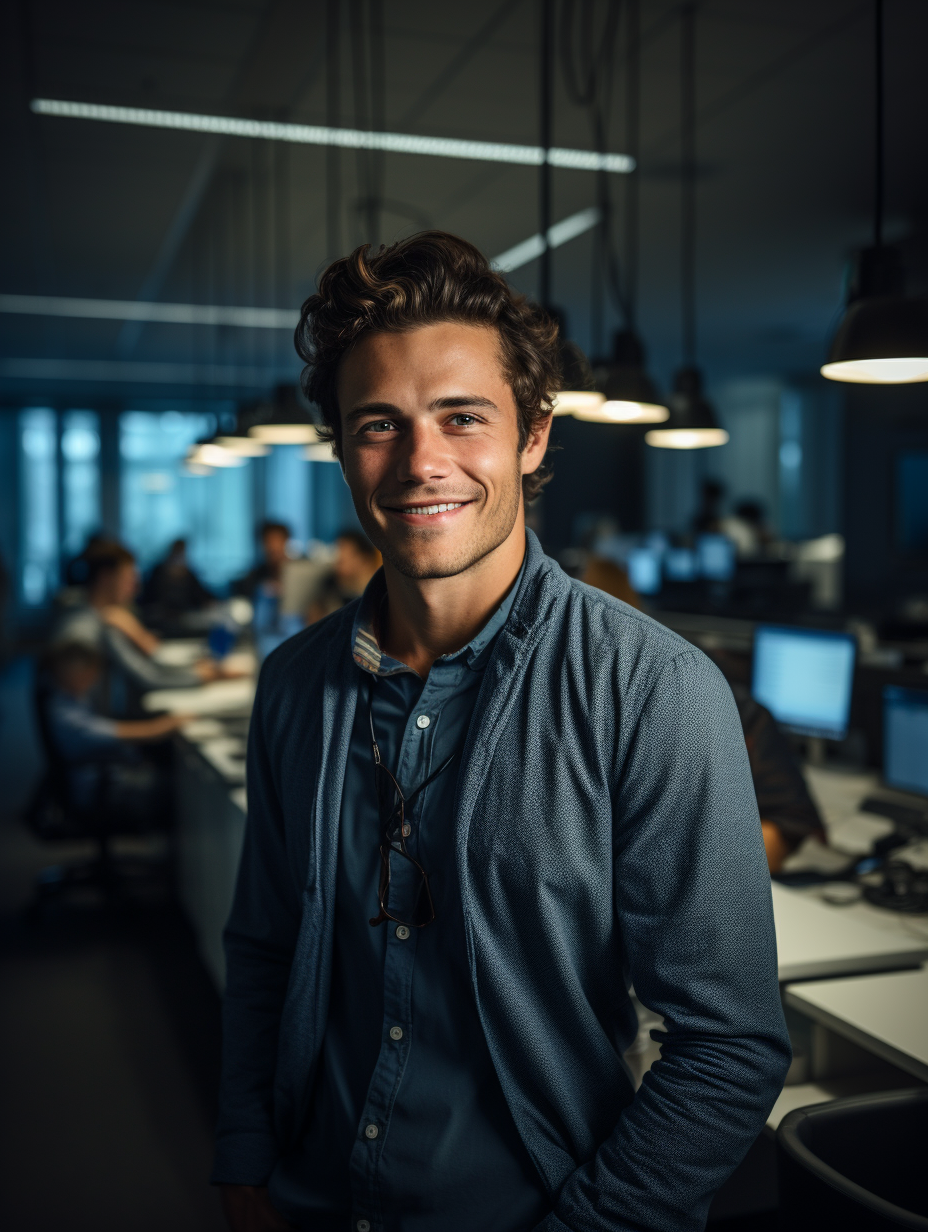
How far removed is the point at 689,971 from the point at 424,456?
584 mm

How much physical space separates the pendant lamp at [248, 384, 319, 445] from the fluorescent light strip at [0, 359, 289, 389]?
A: 22.4 ft

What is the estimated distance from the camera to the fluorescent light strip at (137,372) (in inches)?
438

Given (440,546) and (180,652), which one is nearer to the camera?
(440,546)

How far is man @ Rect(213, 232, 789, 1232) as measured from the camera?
97 cm

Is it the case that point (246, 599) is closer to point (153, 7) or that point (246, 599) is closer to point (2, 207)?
point (2, 207)

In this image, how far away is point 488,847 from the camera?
1030 millimetres

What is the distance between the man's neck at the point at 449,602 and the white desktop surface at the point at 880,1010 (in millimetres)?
910

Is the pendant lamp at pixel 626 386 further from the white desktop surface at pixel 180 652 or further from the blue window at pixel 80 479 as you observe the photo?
the blue window at pixel 80 479

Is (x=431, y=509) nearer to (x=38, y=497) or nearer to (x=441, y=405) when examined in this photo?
(x=441, y=405)

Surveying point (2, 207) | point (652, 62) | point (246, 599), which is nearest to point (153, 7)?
point (652, 62)

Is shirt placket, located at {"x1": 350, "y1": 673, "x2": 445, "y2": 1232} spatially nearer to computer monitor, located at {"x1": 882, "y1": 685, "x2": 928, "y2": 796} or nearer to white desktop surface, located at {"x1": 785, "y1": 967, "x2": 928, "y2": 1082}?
white desktop surface, located at {"x1": 785, "y1": 967, "x2": 928, "y2": 1082}

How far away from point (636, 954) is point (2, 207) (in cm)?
560

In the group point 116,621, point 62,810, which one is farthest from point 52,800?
point 116,621

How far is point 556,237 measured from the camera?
6.11 m
